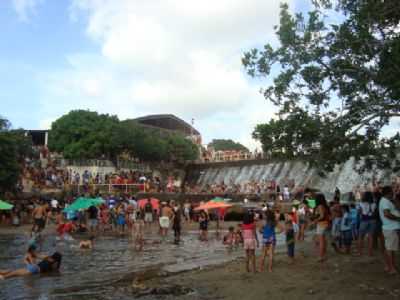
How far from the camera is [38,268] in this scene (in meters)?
13.5

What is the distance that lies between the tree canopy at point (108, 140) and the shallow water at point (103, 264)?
3470cm

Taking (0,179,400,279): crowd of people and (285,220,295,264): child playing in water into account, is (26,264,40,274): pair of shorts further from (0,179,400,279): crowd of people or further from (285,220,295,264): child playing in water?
(285,220,295,264): child playing in water

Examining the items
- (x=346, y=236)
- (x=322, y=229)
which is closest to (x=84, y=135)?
(x=346, y=236)

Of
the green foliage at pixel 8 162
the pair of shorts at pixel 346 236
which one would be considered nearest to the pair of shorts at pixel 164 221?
the pair of shorts at pixel 346 236

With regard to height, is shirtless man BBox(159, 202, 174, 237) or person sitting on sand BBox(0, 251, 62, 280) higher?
shirtless man BBox(159, 202, 174, 237)

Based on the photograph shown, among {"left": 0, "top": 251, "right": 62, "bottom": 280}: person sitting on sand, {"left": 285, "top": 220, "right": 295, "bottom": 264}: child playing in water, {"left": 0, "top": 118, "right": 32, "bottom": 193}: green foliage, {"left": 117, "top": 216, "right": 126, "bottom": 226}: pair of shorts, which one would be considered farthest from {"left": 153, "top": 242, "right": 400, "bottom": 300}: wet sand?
{"left": 0, "top": 118, "right": 32, "bottom": 193}: green foliage

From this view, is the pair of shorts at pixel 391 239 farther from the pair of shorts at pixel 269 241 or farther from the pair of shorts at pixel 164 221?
the pair of shorts at pixel 164 221

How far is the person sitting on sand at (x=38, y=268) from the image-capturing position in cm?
1305

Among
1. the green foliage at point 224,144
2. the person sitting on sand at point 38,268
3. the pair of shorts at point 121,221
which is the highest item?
the green foliage at point 224,144

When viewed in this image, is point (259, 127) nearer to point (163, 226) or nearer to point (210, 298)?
point (210, 298)

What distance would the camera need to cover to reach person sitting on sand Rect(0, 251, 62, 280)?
42.8 ft

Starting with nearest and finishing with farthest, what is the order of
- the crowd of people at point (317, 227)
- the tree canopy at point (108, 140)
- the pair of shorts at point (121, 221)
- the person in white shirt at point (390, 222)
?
the person in white shirt at point (390, 222) → the crowd of people at point (317, 227) → the pair of shorts at point (121, 221) → the tree canopy at point (108, 140)

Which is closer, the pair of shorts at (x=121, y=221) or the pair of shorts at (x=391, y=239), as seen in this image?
the pair of shorts at (x=391, y=239)

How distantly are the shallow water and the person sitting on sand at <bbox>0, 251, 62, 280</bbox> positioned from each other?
0.83ft
